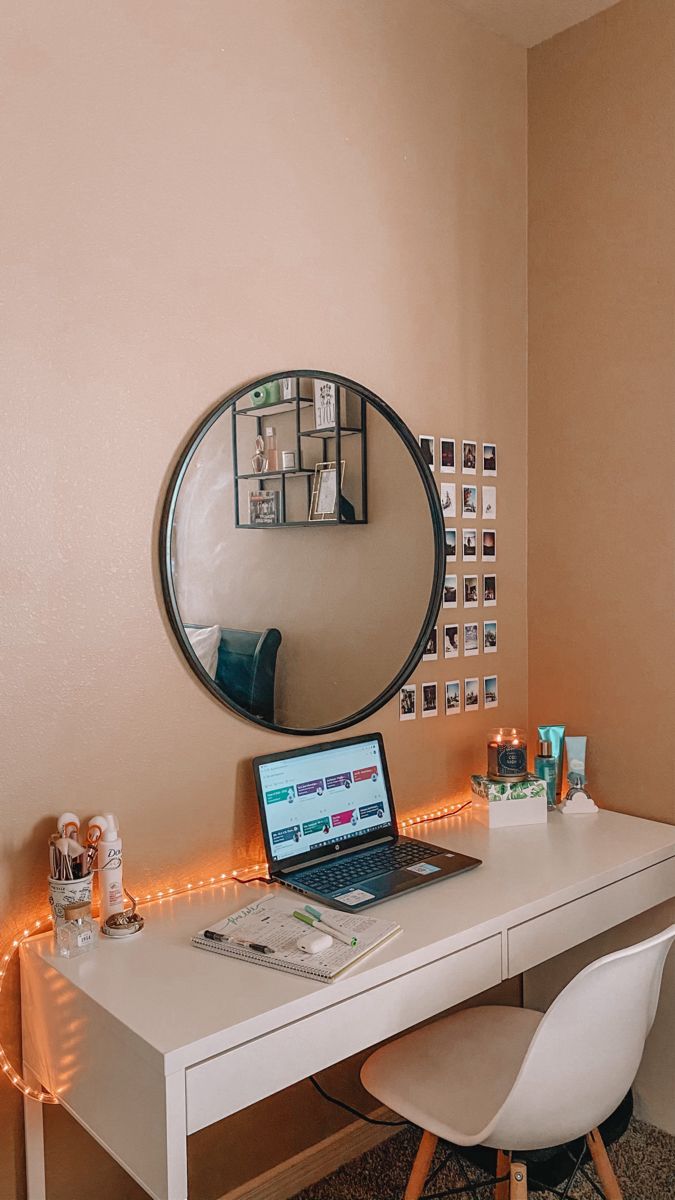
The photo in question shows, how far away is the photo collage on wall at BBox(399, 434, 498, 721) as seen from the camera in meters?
2.28

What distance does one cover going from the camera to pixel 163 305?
1768 millimetres

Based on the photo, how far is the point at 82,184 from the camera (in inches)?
65.2

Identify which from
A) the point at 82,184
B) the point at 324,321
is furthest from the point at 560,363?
the point at 82,184

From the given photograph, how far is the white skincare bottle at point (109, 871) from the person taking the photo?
1615mm

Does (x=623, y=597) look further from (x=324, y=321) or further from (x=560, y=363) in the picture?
(x=324, y=321)

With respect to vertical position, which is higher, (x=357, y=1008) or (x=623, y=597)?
(x=623, y=597)

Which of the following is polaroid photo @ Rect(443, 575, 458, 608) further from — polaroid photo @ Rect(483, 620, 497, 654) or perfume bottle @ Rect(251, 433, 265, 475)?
perfume bottle @ Rect(251, 433, 265, 475)

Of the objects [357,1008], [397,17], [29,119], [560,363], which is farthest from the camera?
[560,363]

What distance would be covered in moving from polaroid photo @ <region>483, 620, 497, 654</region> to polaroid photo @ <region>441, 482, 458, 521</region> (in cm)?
31

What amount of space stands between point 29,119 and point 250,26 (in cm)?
58

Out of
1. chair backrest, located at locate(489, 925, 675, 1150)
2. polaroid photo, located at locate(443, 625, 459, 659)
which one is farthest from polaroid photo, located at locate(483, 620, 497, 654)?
chair backrest, located at locate(489, 925, 675, 1150)

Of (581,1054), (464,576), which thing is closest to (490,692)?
(464,576)

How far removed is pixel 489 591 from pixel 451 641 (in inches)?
7.4

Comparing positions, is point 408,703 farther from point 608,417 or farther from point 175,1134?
point 175,1134
